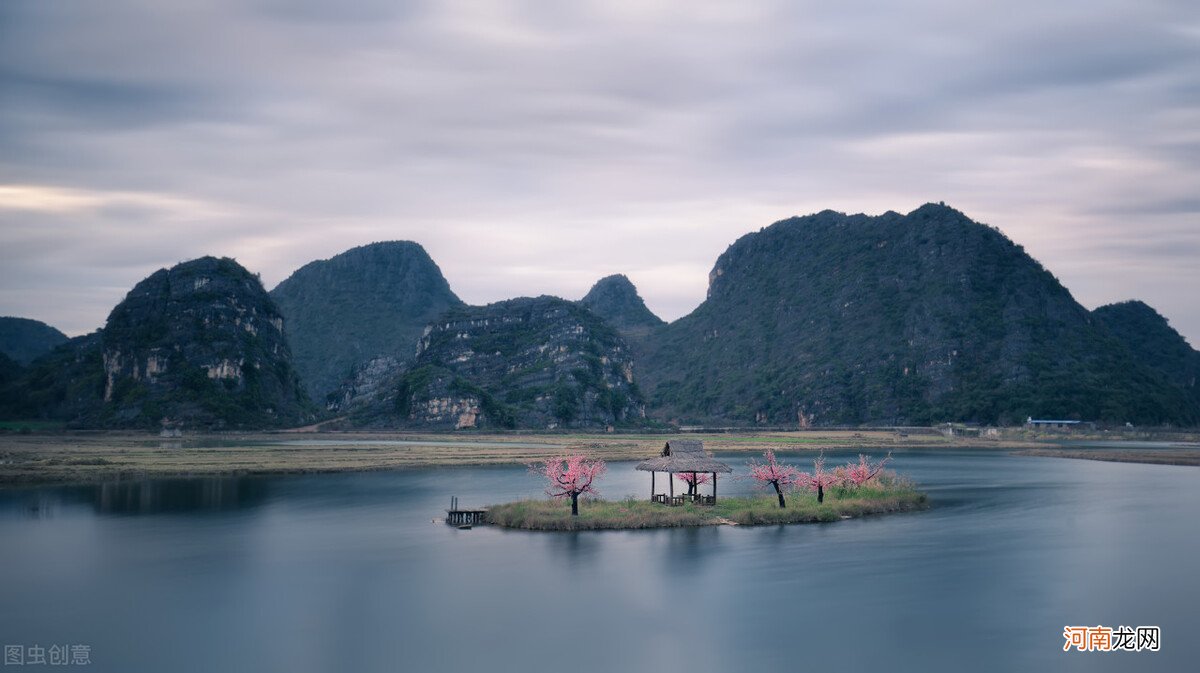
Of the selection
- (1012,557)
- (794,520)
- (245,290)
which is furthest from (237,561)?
(245,290)

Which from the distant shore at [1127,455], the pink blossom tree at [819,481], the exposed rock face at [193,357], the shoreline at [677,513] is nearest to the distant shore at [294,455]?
the distant shore at [1127,455]

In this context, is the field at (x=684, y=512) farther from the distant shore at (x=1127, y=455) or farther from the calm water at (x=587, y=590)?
the distant shore at (x=1127, y=455)

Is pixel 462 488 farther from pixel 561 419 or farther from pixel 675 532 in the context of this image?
pixel 561 419

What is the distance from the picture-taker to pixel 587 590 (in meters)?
36.0

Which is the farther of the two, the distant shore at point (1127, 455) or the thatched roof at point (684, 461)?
the distant shore at point (1127, 455)

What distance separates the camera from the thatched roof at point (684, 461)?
51.3 meters

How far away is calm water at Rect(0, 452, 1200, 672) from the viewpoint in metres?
28.4

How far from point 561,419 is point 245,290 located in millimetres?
70793

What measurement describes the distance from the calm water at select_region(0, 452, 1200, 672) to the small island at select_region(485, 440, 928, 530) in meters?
1.33

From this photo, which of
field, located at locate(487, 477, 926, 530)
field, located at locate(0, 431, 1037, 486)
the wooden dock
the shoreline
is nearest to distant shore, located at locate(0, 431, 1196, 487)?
field, located at locate(0, 431, 1037, 486)

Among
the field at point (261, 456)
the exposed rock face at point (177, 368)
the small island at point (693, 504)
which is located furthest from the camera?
the exposed rock face at point (177, 368)

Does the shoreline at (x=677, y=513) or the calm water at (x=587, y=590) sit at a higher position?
the shoreline at (x=677, y=513)

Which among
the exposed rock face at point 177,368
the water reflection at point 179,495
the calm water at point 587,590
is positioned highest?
the exposed rock face at point 177,368

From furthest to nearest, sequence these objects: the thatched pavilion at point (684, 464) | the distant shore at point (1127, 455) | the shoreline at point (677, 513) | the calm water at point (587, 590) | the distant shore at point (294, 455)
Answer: the distant shore at point (1127, 455) < the distant shore at point (294, 455) < the thatched pavilion at point (684, 464) < the shoreline at point (677, 513) < the calm water at point (587, 590)
